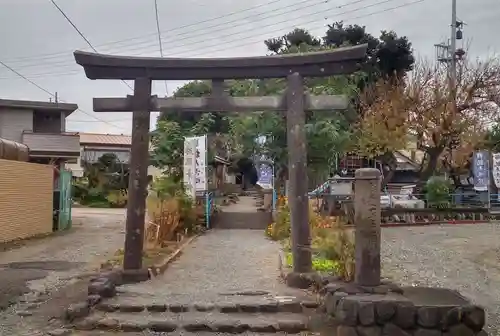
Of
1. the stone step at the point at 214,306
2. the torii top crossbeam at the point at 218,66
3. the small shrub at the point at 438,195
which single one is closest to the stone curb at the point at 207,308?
the stone step at the point at 214,306

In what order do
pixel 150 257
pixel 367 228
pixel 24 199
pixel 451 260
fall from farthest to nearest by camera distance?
1. pixel 24 199
2. pixel 451 260
3. pixel 150 257
4. pixel 367 228

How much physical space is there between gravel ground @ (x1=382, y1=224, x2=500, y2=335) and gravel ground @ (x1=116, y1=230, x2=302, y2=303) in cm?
279

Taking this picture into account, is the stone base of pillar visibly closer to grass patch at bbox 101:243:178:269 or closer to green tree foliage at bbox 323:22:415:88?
grass patch at bbox 101:243:178:269

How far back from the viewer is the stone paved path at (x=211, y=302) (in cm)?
760

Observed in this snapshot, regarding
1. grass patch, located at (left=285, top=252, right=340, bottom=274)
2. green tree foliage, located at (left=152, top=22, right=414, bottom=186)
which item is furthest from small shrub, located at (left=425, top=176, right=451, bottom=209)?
grass patch, located at (left=285, top=252, right=340, bottom=274)

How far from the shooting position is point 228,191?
3922 cm

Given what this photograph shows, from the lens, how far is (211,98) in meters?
10.7

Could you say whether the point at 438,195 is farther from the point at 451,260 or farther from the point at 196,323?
the point at 196,323

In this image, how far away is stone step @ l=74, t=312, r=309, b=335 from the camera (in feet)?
24.6

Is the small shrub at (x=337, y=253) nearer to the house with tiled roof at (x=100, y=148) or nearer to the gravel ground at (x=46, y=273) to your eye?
the gravel ground at (x=46, y=273)

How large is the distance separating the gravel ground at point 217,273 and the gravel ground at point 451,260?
9.16 ft

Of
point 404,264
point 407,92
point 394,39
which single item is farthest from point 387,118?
point 404,264

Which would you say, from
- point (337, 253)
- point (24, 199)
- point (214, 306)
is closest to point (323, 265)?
point (337, 253)

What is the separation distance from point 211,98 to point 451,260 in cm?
812
